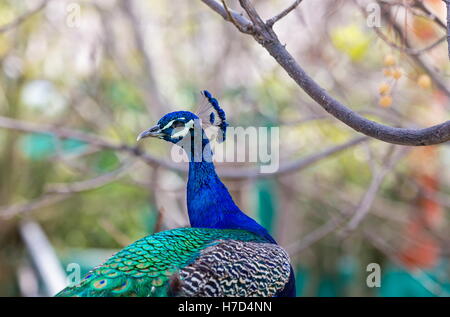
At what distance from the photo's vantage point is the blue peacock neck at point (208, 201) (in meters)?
3.00

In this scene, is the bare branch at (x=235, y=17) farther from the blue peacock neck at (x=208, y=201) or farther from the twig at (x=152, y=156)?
the twig at (x=152, y=156)

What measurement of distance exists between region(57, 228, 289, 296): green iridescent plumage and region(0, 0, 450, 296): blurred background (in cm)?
139

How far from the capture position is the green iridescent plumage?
2.34m

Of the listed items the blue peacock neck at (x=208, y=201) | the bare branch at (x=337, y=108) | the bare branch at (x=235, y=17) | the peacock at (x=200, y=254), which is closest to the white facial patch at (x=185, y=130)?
the peacock at (x=200, y=254)

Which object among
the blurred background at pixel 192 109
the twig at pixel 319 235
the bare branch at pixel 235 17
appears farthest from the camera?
the blurred background at pixel 192 109

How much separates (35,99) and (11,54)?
1184 mm

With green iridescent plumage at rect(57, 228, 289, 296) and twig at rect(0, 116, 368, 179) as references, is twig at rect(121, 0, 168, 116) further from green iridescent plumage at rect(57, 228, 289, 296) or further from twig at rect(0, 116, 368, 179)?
green iridescent plumage at rect(57, 228, 289, 296)

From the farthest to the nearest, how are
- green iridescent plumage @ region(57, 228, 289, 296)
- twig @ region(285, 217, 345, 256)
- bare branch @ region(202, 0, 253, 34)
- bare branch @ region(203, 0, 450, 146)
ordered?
1. twig @ region(285, 217, 345, 256)
2. green iridescent plumage @ region(57, 228, 289, 296)
3. bare branch @ region(202, 0, 253, 34)
4. bare branch @ region(203, 0, 450, 146)

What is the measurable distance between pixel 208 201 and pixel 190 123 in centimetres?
37

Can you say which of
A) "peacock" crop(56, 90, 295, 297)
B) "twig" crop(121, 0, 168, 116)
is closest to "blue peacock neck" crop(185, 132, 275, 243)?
"peacock" crop(56, 90, 295, 297)

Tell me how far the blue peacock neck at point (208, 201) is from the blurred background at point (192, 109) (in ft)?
3.16

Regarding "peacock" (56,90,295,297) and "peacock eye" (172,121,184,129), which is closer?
"peacock" (56,90,295,297)
